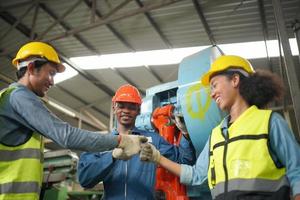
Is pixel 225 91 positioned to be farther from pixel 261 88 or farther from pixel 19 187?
pixel 19 187

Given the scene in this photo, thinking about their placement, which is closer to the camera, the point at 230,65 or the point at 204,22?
the point at 230,65

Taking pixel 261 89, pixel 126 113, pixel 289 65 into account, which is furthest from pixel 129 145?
pixel 289 65

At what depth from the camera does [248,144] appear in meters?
1.68

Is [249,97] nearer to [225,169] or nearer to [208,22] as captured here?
[225,169]

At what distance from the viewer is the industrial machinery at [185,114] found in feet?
7.74

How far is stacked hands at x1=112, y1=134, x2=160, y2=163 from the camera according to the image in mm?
2137

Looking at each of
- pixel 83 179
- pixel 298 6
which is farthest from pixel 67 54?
pixel 83 179

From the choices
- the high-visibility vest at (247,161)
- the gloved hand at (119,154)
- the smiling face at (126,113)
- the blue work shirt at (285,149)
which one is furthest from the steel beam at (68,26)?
the blue work shirt at (285,149)

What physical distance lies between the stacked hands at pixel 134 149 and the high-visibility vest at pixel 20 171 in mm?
520

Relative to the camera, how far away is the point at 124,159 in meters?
2.20

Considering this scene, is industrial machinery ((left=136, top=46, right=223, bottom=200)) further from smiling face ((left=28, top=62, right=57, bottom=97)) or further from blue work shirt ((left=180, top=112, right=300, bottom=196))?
smiling face ((left=28, top=62, right=57, bottom=97))

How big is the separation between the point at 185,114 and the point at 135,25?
360cm

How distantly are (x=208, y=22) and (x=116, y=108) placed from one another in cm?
339

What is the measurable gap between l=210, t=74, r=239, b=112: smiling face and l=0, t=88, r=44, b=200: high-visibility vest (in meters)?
1.09
